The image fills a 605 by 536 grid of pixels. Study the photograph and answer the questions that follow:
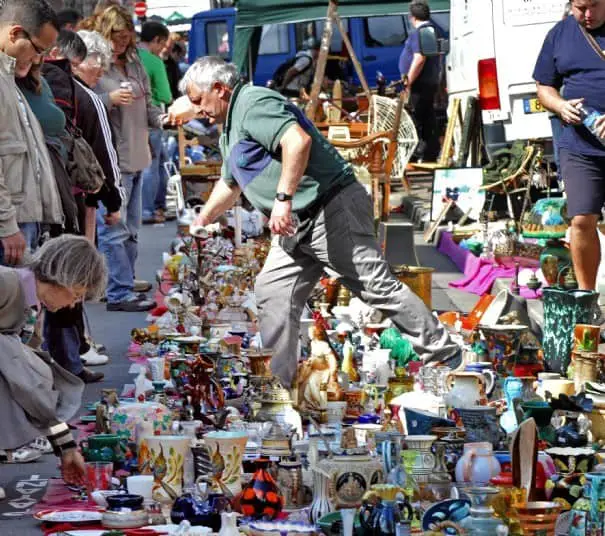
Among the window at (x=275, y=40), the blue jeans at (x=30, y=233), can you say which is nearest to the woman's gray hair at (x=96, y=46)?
the blue jeans at (x=30, y=233)

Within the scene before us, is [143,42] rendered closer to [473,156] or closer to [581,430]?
[473,156]

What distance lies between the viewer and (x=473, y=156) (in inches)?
667

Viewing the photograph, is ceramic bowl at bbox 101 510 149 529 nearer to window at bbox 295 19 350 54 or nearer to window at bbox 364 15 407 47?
window at bbox 295 19 350 54

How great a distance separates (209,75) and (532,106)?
6635mm

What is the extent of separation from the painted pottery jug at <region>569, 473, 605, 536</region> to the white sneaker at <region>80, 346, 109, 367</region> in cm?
468

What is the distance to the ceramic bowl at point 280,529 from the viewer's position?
17.4 ft

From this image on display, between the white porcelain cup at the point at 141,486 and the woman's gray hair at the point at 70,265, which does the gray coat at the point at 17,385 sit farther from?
the white porcelain cup at the point at 141,486

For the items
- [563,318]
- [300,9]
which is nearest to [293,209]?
[563,318]

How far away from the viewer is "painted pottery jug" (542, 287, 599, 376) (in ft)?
27.7

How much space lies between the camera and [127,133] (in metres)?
11.6

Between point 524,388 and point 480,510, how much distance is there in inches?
90.2

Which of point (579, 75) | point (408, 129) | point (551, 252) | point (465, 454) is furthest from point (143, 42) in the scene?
point (465, 454)

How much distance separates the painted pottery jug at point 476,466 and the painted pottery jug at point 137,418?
1.46 meters

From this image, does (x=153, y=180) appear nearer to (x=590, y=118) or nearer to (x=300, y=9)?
(x=300, y=9)
